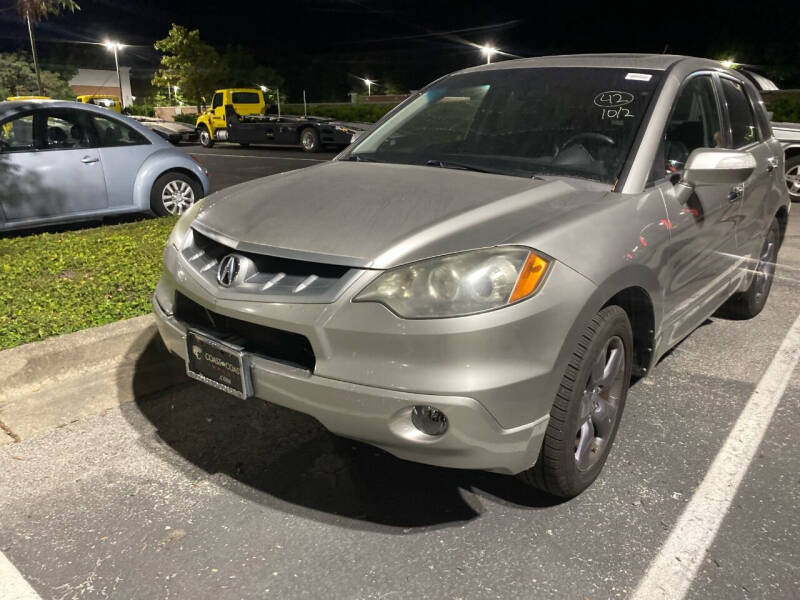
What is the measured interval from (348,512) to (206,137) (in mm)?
25599

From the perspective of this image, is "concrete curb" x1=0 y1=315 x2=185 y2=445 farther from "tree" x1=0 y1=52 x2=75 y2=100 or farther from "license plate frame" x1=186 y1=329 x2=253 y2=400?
"tree" x1=0 y1=52 x2=75 y2=100

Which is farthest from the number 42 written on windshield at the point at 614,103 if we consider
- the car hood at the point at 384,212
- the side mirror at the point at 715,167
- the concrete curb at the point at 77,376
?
the concrete curb at the point at 77,376

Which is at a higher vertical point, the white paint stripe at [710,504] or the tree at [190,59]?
the tree at [190,59]

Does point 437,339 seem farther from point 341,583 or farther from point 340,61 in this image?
point 340,61

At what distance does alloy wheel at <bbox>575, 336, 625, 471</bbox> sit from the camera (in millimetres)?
2686

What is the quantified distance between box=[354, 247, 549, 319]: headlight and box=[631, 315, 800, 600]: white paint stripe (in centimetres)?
106

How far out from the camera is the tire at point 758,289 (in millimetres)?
4844

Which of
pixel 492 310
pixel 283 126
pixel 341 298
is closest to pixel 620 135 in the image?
pixel 492 310

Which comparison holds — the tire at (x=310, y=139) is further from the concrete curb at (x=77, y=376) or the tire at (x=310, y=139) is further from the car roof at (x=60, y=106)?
the concrete curb at (x=77, y=376)

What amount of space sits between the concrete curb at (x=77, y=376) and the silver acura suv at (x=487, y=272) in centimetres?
94

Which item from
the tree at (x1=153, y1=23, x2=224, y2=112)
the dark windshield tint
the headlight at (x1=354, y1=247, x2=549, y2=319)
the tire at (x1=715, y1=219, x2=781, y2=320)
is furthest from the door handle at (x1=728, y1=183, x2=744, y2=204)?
the tree at (x1=153, y1=23, x2=224, y2=112)

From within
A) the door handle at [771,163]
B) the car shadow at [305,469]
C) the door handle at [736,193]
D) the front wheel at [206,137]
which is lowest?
the front wheel at [206,137]

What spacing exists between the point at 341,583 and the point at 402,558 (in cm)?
24

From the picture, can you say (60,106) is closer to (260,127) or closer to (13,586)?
(13,586)
